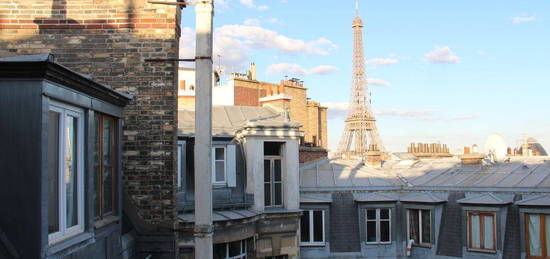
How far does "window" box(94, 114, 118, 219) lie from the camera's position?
22.3 feet

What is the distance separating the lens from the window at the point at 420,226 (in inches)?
773

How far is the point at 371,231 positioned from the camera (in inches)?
812

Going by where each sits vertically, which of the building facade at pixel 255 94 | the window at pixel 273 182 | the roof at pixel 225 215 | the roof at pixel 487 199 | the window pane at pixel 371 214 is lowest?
the window pane at pixel 371 214

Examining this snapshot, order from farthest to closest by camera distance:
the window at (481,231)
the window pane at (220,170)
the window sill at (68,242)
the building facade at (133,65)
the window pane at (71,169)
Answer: the window at (481,231), the window pane at (220,170), the building facade at (133,65), the window pane at (71,169), the window sill at (68,242)

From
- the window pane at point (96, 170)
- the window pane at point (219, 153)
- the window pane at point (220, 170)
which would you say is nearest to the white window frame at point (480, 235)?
the window pane at point (220, 170)

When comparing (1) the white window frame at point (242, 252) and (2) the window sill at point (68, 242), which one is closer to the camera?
(2) the window sill at point (68, 242)

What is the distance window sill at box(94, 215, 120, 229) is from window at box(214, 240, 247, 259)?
8.39 metres

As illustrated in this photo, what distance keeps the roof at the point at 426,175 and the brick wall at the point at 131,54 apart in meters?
13.7

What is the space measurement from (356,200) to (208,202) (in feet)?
49.5

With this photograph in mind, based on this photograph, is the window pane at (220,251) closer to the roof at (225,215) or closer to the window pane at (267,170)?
the roof at (225,215)

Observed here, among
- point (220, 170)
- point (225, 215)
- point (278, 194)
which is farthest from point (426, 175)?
point (225, 215)

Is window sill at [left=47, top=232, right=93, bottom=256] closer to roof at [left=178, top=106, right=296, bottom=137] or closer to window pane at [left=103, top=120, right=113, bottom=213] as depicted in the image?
window pane at [left=103, top=120, right=113, bottom=213]

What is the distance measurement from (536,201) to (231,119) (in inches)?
450

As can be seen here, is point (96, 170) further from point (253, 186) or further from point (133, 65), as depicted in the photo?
point (253, 186)
